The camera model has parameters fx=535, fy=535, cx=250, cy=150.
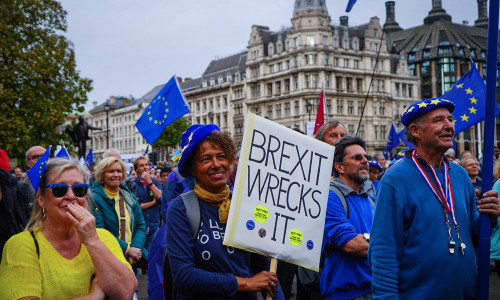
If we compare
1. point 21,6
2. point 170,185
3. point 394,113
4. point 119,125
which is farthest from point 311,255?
point 119,125

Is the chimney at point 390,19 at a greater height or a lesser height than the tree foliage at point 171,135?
greater

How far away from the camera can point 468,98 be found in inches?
363

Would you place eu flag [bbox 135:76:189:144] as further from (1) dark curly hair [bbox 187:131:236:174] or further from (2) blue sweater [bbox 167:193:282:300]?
(2) blue sweater [bbox 167:193:282:300]

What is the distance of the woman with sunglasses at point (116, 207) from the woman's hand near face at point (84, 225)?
288cm

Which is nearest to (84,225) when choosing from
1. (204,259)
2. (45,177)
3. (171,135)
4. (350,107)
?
(45,177)

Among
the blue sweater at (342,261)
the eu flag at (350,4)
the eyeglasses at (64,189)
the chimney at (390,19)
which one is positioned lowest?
the blue sweater at (342,261)

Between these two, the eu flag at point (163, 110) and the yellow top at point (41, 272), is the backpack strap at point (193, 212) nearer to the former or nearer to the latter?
the yellow top at point (41, 272)

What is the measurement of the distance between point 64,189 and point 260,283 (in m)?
1.30

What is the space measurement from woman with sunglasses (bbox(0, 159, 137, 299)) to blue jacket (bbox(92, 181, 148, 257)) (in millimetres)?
2789

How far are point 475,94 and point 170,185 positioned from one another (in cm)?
542

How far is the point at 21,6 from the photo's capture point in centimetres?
2314

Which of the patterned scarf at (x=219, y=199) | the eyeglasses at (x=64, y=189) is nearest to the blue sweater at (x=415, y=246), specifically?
the patterned scarf at (x=219, y=199)

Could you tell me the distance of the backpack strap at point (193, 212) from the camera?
310cm

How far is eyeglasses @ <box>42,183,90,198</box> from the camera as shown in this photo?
3205mm
